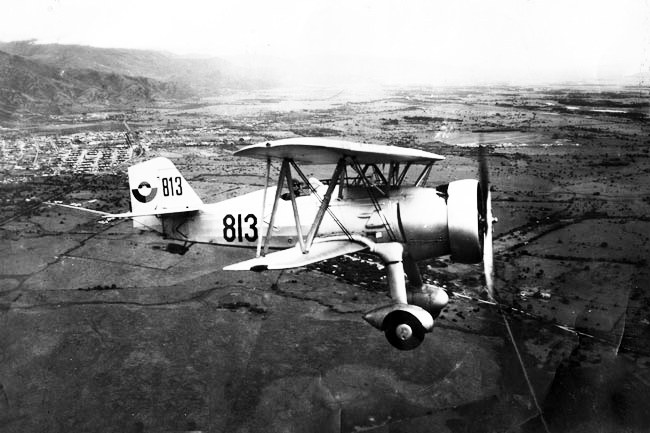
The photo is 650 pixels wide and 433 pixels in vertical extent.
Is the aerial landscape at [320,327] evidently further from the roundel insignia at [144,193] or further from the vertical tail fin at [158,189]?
the roundel insignia at [144,193]

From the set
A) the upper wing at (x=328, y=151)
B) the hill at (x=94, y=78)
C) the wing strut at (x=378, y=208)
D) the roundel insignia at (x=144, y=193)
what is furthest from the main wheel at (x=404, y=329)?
the hill at (x=94, y=78)

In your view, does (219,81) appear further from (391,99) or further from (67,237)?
(67,237)

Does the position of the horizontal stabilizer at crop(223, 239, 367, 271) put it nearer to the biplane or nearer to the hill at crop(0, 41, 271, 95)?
the biplane

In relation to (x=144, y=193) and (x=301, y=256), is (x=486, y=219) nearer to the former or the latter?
(x=301, y=256)

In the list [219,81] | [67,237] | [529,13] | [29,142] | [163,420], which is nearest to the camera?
[163,420]

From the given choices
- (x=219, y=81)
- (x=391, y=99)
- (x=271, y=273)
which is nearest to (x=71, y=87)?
(x=219, y=81)

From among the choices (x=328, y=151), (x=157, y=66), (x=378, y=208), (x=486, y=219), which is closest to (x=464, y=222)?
(x=486, y=219)

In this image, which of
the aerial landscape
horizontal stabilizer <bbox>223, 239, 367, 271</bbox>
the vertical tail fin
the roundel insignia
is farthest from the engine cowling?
the roundel insignia
